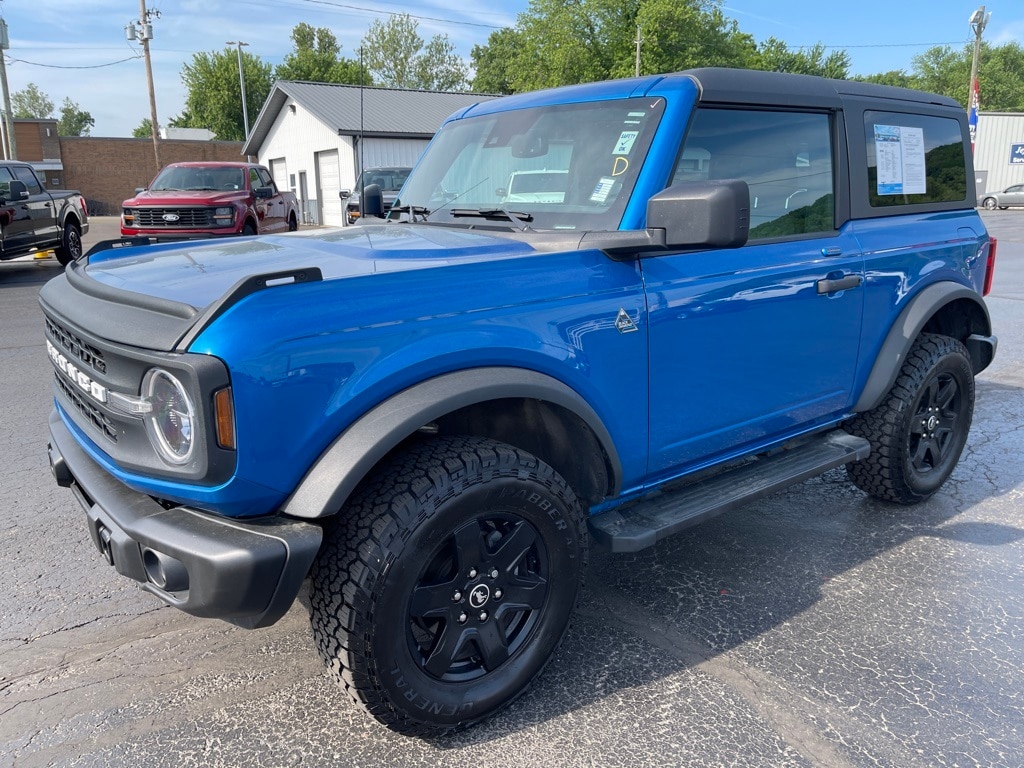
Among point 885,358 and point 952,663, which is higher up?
point 885,358

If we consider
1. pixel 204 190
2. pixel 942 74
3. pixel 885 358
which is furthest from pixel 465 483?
pixel 942 74

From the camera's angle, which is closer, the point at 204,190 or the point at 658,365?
the point at 658,365

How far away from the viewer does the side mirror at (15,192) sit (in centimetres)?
1218

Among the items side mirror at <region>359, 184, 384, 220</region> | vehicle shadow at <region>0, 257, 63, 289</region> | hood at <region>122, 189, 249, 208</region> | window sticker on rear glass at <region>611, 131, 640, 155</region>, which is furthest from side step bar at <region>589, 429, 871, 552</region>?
vehicle shadow at <region>0, 257, 63, 289</region>

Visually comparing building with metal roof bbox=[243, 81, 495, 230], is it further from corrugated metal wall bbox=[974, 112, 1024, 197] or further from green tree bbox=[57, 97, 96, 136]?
green tree bbox=[57, 97, 96, 136]

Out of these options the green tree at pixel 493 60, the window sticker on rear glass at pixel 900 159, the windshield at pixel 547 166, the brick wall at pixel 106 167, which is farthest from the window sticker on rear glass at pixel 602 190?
the green tree at pixel 493 60

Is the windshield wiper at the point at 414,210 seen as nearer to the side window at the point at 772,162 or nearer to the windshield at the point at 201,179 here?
the side window at the point at 772,162

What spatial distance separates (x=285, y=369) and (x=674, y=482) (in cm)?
170

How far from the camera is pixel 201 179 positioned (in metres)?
14.2

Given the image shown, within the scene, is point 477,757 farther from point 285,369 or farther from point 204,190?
point 204,190

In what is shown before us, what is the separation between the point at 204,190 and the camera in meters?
13.8

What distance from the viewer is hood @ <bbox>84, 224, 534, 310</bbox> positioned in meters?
2.28

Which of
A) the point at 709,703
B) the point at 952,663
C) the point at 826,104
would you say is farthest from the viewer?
the point at 826,104

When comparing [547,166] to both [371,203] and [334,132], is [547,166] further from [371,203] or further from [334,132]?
[334,132]
